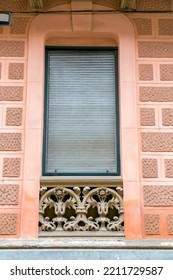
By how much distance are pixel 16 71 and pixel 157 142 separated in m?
2.37

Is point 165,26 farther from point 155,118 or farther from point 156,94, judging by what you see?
point 155,118

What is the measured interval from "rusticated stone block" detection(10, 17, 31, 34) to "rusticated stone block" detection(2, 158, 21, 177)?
2.11 meters

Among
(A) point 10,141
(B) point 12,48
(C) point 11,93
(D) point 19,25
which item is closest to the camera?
(A) point 10,141

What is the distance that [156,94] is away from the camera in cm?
980

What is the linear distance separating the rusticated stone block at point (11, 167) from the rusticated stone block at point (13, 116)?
555 millimetres

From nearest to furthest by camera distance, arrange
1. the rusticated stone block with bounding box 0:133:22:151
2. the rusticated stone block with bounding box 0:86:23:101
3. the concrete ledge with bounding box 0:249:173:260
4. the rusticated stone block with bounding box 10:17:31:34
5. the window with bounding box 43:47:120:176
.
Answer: the concrete ledge with bounding box 0:249:173:260 < the rusticated stone block with bounding box 0:133:22:151 < the window with bounding box 43:47:120:176 < the rusticated stone block with bounding box 0:86:23:101 < the rusticated stone block with bounding box 10:17:31:34

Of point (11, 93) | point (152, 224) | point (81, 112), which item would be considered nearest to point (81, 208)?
point (152, 224)

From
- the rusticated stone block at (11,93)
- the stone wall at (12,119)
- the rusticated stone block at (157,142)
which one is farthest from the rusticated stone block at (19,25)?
the rusticated stone block at (157,142)

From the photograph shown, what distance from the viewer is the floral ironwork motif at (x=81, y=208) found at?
909cm

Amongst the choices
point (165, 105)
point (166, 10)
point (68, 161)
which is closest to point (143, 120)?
A: point (165, 105)

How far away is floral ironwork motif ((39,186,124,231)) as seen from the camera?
9.09 meters

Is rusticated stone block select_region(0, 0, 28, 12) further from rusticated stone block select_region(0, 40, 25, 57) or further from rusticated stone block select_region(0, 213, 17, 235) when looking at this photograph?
rusticated stone block select_region(0, 213, 17, 235)

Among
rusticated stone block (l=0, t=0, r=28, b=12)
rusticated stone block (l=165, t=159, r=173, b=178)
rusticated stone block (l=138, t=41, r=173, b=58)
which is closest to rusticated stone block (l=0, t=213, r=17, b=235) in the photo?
rusticated stone block (l=165, t=159, r=173, b=178)
